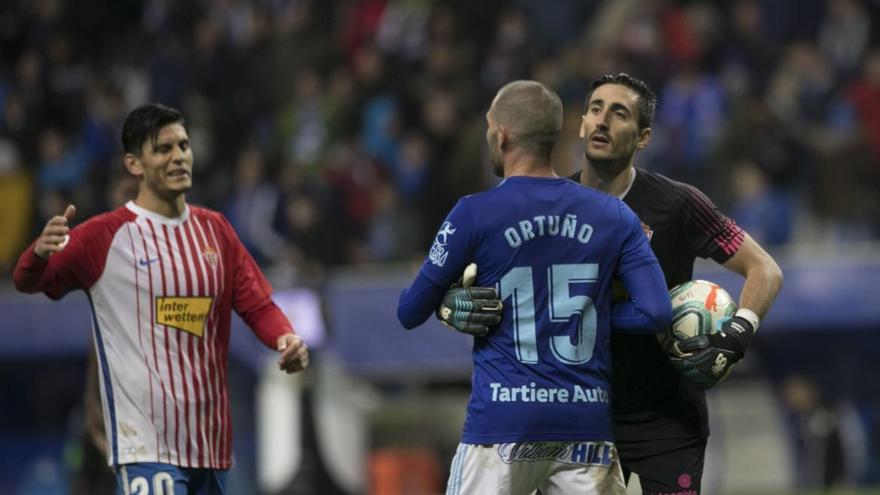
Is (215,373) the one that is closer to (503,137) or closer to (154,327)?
(154,327)

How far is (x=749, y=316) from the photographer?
6047 mm

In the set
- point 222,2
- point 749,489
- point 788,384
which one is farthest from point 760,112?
point 222,2

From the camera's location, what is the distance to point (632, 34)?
50.0 ft

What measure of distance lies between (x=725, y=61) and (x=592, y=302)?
378 inches

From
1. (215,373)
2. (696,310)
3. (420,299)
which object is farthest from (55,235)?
(696,310)

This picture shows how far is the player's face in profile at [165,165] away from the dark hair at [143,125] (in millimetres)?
19

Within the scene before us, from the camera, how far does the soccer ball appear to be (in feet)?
19.6

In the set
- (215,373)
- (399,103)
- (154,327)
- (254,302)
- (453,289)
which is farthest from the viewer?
(399,103)

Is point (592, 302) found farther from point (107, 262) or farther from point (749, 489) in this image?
point (749, 489)

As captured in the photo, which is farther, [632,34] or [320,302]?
[632,34]

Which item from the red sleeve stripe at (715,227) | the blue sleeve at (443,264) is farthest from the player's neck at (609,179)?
the blue sleeve at (443,264)

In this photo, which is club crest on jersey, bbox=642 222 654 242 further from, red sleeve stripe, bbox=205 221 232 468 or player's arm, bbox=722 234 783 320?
red sleeve stripe, bbox=205 221 232 468

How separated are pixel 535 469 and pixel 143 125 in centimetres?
219

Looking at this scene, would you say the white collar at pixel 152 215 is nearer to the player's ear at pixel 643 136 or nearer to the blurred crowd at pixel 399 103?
the player's ear at pixel 643 136
